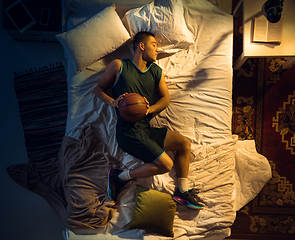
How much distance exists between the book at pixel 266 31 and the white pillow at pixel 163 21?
0.53m

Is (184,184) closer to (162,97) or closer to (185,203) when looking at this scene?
(185,203)

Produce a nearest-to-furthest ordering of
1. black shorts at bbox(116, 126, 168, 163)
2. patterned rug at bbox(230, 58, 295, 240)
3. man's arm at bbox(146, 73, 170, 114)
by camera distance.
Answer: black shorts at bbox(116, 126, 168, 163) < man's arm at bbox(146, 73, 170, 114) < patterned rug at bbox(230, 58, 295, 240)

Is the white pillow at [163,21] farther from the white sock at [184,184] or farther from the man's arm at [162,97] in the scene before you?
the white sock at [184,184]

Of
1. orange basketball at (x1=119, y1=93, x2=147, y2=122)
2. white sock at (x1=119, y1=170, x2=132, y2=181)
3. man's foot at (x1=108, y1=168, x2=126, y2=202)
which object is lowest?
man's foot at (x1=108, y1=168, x2=126, y2=202)

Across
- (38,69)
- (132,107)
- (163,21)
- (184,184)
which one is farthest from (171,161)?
(38,69)

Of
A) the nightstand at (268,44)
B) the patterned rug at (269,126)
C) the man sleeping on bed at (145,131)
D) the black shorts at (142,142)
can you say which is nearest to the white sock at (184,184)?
the man sleeping on bed at (145,131)

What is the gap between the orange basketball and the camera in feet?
4.62

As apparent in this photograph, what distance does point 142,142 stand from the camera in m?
1.52

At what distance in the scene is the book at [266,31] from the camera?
1586mm

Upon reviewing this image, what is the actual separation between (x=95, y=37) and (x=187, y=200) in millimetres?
1532

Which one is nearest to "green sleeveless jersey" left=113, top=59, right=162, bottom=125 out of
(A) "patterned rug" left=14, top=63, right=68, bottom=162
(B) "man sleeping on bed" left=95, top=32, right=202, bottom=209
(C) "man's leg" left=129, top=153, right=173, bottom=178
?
(B) "man sleeping on bed" left=95, top=32, right=202, bottom=209

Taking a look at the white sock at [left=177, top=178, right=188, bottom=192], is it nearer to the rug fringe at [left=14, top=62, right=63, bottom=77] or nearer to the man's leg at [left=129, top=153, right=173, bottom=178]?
the man's leg at [left=129, top=153, right=173, bottom=178]

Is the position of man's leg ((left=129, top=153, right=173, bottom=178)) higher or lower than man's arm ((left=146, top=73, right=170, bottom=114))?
lower

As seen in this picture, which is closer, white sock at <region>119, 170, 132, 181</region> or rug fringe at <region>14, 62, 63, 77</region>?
white sock at <region>119, 170, 132, 181</region>
